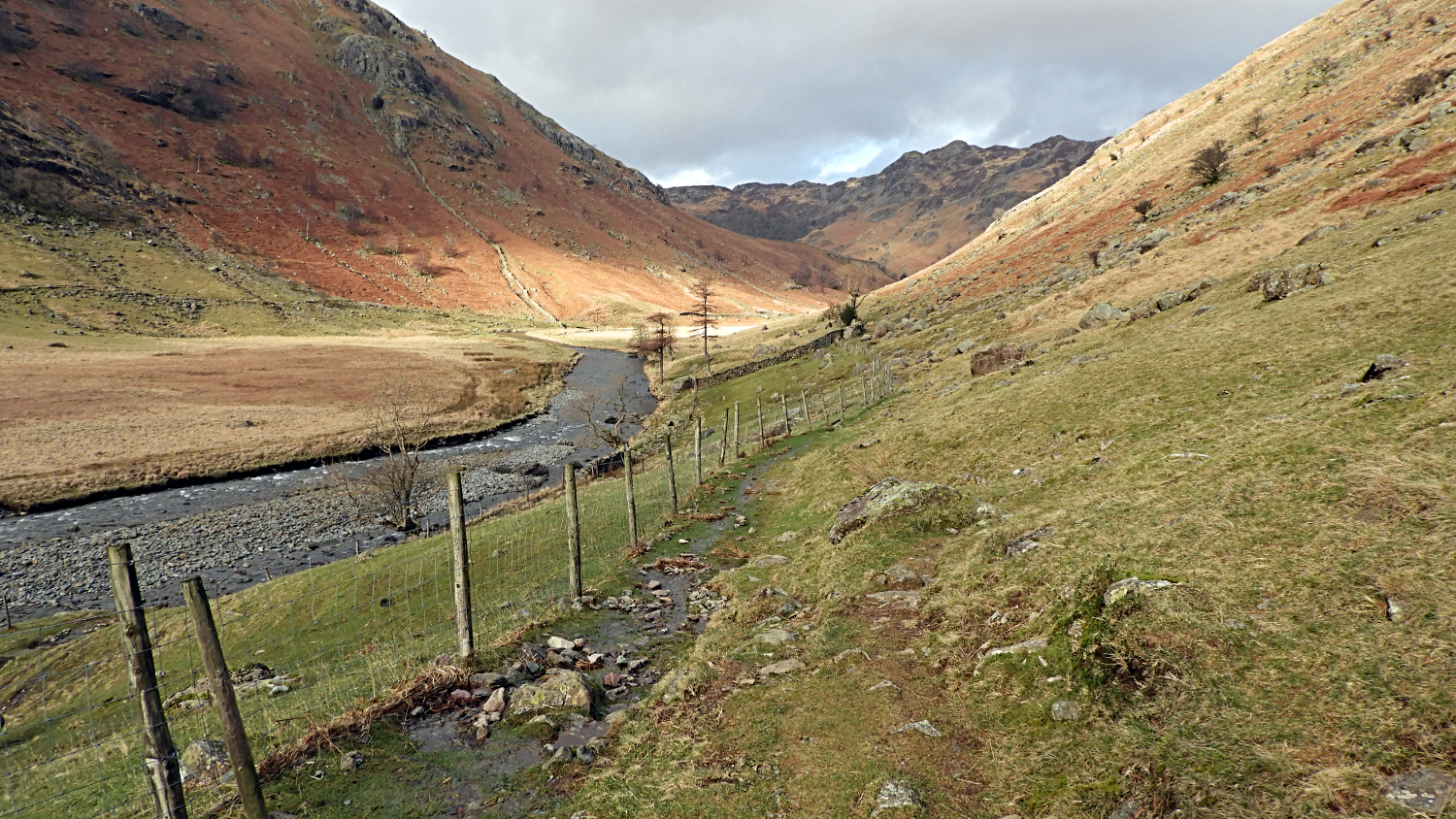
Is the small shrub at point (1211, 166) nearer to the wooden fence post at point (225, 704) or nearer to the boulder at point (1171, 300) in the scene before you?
the boulder at point (1171, 300)

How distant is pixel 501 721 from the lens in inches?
345

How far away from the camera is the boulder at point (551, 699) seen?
896 centimetres

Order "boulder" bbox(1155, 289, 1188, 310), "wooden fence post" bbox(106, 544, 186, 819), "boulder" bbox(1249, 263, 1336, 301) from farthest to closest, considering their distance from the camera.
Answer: "boulder" bbox(1155, 289, 1188, 310)
"boulder" bbox(1249, 263, 1336, 301)
"wooden fence post" bbox(106, 544, 186, 819)

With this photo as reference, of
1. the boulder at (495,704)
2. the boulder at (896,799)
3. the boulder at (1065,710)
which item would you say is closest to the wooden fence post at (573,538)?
the boulder at (495,704)

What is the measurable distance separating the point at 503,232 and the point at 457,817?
621 ft

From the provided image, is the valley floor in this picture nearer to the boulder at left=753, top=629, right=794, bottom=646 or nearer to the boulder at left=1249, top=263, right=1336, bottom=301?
the boulder at left=753, top=629, right=794, bottom=646

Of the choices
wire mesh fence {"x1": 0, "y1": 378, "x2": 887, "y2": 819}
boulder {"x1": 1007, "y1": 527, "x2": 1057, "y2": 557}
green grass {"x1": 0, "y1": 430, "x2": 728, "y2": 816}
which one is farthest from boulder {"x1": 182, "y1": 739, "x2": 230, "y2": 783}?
boulder {"x1": 1007, "y1": 527, "x2": 1057, "y2": 557}

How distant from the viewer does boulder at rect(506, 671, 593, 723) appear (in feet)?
29.4

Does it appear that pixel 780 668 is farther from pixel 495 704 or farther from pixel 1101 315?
pixel 1101 315

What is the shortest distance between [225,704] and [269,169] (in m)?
188

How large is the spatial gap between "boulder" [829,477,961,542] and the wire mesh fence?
20.5 ft

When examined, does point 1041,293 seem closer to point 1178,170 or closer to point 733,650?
point 1178,170

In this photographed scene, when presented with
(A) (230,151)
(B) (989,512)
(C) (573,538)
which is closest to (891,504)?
(B) (989,512)

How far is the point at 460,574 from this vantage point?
10289 mm
